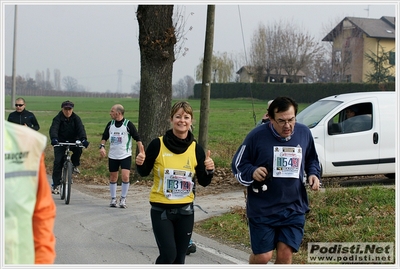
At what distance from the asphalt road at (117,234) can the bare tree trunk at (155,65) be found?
242 centimetres

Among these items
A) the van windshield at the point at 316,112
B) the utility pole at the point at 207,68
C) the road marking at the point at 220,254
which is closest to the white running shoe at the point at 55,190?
the utility pole at the point at 207,68

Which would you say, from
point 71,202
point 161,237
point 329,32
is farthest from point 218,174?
point 329,32

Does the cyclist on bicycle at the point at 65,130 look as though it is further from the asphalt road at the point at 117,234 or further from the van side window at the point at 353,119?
the van side window at the point at 353,119

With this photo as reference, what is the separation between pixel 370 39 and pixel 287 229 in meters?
68.9

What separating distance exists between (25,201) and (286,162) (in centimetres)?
281

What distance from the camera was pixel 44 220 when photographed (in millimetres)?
3674

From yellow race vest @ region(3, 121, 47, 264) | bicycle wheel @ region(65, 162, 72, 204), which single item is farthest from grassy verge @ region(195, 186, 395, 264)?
yellow race vest @ region(3, 121, 47, 264)

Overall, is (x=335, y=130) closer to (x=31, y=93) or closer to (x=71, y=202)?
(x=71, y=202)

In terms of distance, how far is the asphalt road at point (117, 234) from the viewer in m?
8.20

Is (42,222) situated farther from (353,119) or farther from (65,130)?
(353,119)

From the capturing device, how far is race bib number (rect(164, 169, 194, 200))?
239 inches

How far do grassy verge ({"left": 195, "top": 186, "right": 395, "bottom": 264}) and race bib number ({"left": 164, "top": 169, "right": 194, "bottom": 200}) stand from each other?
92.3 inches

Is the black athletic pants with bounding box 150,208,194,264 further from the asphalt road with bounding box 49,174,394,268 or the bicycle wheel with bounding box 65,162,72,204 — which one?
the bicycle wheel with bounding box 65,162,72,204

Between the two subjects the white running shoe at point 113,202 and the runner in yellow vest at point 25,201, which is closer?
the runner in yellow vest at point 25,201
